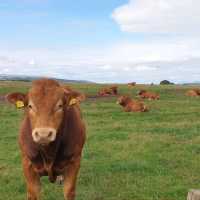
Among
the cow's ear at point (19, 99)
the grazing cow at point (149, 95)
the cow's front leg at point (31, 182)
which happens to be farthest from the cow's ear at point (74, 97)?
the grazing cow at point (149, 95)

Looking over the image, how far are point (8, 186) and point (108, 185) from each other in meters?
2.06

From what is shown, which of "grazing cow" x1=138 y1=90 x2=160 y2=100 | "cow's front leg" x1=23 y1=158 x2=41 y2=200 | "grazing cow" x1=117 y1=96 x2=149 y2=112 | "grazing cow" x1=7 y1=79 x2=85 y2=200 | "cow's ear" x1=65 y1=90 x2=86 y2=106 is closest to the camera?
"grazing cow" x1=7 y1=79 x2=85 y2=200

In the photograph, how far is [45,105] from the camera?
267 inches

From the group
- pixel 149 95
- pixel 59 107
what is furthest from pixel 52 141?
pixel 149 95

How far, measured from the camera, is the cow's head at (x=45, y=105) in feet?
21.1

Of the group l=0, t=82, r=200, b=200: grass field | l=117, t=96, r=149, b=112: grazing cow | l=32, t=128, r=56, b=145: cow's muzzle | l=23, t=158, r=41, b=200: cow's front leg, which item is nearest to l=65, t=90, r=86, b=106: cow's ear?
l=32, t=128, r=56, b=145: cow's muzzle

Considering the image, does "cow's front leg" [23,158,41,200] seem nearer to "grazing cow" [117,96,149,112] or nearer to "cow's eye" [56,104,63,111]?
"cow's eye" [56,104,63,111]

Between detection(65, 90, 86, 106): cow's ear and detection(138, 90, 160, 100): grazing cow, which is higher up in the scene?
detection(65, 90, 86, 106): cow's ear

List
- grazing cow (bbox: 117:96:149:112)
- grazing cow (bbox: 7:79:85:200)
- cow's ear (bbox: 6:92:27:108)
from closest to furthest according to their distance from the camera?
1. grazing cow (bbox: 7:79:85:200)
2. cow's ear (bbox: 6:92:27:108)
3. grazing cow (bbox: 117:96:149:112)

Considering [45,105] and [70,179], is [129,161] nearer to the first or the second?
[70,179]

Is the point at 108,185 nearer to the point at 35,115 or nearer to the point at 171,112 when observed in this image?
the point at 35,115

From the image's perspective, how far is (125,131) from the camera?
17.3m

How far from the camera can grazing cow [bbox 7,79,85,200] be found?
6.88m

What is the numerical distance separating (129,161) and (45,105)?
5.59 meters
